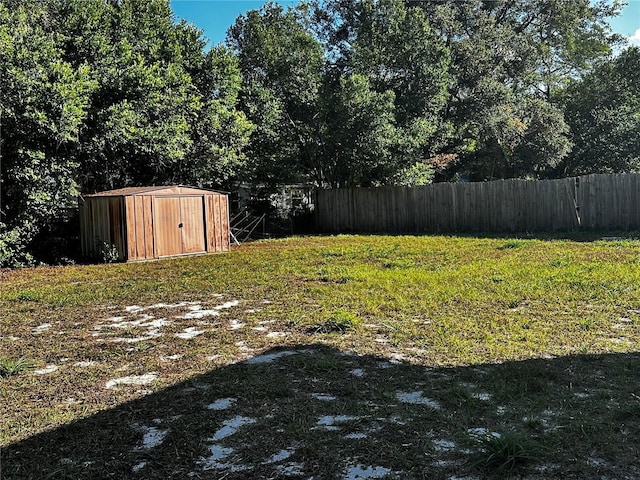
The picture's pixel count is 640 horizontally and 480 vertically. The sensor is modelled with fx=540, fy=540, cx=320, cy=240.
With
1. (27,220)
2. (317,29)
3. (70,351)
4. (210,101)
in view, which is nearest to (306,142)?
(210,101)

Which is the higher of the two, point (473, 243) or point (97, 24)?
point (97, 24)

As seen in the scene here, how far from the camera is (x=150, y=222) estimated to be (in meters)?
10.0

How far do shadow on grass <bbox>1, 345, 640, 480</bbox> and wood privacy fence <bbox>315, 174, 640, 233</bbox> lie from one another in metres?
9.89

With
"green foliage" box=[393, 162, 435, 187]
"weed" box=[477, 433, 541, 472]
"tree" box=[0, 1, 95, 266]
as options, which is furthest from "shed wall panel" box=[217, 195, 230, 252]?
"weed" box=[477, 433, 541, 472]

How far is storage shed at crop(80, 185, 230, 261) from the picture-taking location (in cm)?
969

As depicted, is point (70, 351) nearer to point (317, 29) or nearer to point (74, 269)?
point (74, 269)

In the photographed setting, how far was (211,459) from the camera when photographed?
225cm

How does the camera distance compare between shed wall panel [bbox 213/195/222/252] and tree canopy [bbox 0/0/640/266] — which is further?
shed wall panel [bbox 213/195/222/252]

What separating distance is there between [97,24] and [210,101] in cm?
279

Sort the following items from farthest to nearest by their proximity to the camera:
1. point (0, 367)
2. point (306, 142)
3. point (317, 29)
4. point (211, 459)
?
point (317, 29) → point (306, 142) → point (0, 367) → point (211, 459)

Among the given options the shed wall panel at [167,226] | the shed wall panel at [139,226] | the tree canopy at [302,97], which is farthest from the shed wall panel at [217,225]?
the shed wall panel at [139,226]

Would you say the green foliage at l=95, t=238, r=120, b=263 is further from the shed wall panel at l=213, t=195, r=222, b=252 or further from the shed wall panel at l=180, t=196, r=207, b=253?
the shed wall panel at l=213, t=195, r=222, b=252

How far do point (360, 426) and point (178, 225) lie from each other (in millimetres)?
8577

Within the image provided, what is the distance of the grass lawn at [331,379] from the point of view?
2211mm
